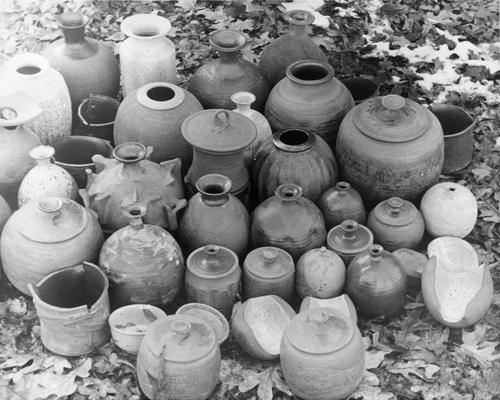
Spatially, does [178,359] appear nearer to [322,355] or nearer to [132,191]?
[322,355]

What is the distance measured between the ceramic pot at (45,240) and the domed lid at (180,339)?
0.98 metres

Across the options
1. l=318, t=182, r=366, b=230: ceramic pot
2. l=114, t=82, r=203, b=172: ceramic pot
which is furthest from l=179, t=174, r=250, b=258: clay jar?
l=114, t=82, r=203, b=172: ceramic pot

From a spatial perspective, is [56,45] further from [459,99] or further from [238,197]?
[459,99]

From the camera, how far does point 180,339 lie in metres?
4.41

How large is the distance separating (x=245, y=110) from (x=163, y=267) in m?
1.76

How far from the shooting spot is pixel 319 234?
17.9ft

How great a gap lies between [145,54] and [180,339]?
10.3ft

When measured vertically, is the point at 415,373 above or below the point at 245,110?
below

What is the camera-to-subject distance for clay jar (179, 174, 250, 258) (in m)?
5.32

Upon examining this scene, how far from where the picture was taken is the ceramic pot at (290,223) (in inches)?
211

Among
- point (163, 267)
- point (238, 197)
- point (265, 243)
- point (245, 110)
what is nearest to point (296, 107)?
point (245, 110)

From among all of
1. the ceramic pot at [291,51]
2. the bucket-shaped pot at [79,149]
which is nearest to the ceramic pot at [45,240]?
the bucket-shaped pot at [79,149]

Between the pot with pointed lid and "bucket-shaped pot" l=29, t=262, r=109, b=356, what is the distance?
128cm

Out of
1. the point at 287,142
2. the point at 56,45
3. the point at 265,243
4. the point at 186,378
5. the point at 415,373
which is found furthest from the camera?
the point at 56,45
